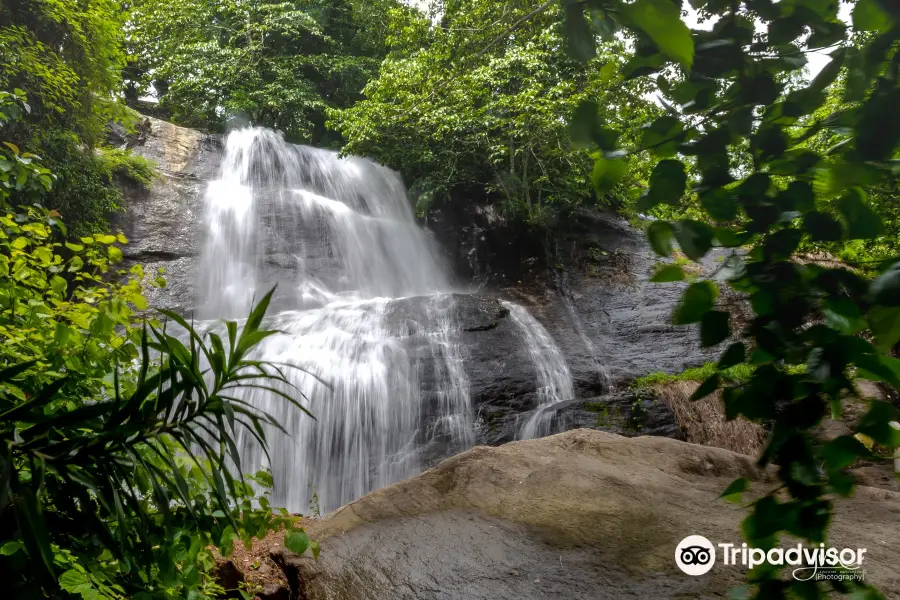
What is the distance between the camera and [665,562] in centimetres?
267

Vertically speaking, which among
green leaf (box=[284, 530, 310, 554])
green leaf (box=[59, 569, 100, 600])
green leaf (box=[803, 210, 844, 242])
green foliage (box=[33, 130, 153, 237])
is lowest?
green leaf (box=[284, 530, 310, 554])

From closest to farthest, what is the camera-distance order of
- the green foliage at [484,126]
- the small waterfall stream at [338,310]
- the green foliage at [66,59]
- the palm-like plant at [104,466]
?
the palm-like plant at [104,466]
the small waterfall stream at [338,310]
the green foliage at [66,59]
the green foliage at [484,126]

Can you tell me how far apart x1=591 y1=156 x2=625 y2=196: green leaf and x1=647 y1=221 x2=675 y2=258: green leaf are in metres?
0.07

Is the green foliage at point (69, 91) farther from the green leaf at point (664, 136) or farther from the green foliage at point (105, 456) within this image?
the green leaf at point (664, 136)

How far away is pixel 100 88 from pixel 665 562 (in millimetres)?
11007

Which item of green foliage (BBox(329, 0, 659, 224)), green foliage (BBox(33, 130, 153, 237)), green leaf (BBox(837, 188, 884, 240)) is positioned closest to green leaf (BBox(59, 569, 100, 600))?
green leaf (BBox(837, 188, 884, 240))

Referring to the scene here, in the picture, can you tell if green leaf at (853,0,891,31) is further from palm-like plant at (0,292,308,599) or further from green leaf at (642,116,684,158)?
palm-like plant at (0,292,308,599)

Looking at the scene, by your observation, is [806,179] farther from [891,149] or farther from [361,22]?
[361,22]

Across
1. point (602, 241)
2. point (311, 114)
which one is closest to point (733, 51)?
point (602, 241)

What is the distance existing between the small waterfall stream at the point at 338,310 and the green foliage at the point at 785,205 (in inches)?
140

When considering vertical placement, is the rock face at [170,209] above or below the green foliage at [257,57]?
below

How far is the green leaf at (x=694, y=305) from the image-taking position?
0.64 metres

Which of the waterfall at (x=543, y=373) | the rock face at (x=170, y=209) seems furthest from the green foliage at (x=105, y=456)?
the rock face at (x=170, y=209)

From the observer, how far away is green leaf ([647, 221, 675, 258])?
0.65m
